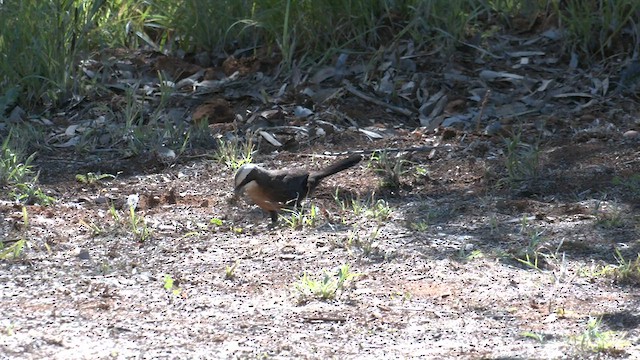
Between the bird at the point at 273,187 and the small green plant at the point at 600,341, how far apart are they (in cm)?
210

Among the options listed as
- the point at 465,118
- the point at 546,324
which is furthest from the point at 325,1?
the point at 546,324

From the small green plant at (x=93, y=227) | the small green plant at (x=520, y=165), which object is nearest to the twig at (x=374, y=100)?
the small green plant at (x=520, y=165)

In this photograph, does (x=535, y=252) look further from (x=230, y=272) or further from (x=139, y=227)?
(x=139, y=227)

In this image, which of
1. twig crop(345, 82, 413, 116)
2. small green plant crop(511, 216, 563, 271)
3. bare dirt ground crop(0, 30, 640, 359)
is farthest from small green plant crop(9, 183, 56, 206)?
small green plant crop(511, 216, 563, 271)

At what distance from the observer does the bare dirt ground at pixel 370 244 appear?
14.3ft

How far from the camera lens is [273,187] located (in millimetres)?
6023

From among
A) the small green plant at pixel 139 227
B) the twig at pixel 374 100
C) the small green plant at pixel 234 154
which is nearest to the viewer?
the small green plant at pixel 139 227

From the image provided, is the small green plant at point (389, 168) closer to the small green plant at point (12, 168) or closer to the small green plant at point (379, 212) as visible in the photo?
the small green plant at point (379, 212)

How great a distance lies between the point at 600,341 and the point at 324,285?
1174 mm

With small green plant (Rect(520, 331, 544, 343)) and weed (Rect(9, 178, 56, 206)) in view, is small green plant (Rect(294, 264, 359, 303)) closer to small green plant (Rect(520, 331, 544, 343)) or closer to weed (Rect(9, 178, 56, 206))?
small green plant (Rect(520, 331, 544, 343))

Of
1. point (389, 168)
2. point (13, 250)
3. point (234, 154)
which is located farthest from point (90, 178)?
point (389, 168)

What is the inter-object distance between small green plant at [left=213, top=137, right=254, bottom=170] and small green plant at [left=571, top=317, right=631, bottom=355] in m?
3.01

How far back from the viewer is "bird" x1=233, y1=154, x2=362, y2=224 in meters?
5.98

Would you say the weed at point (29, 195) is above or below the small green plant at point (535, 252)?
below
